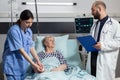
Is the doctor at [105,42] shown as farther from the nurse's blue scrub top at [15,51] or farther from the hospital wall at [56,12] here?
the hospital wall at [56,12]

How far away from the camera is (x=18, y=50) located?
2.79 meters

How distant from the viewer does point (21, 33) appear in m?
2.82

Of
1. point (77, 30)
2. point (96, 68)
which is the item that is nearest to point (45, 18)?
point (77, 30)

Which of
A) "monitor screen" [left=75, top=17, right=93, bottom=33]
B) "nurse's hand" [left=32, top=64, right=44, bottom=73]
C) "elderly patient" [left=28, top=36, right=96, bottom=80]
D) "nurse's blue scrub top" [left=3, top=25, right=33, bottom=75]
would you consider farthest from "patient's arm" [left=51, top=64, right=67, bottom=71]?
"monitor screen" [left=75, top=17, right=93, bottom=33]

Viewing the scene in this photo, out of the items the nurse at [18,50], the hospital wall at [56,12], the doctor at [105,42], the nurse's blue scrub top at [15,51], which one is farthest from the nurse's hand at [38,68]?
the hospital wall at [56,12]

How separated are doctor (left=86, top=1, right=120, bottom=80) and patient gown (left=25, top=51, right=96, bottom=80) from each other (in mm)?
224

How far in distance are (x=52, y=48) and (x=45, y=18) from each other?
3.01 ft

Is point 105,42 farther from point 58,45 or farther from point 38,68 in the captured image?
point 38,68

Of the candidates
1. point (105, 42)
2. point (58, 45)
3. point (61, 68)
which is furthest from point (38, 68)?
point (105, 42)

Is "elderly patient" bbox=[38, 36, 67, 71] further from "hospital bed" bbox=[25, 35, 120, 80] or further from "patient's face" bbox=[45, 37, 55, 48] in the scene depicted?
"hospital bed" bbox=[25, 35, 120, 80]

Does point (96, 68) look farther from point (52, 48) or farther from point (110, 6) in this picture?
point (110, 6)

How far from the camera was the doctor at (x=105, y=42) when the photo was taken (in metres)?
3.04

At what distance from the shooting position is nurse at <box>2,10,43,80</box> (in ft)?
8.93

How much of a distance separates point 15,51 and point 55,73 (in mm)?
538
